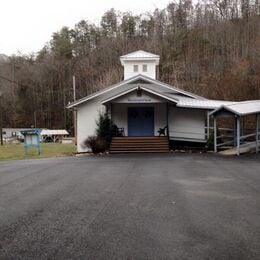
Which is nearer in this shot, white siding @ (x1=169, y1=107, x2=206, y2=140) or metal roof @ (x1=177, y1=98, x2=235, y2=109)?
metal roof @ (x1=177, y1=98, x2=235, y2=109)

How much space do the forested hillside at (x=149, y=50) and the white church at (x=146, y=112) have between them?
8.93 metres

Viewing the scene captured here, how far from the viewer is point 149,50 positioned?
53812 millimetres

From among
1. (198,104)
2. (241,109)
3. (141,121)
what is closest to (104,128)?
(141,121)

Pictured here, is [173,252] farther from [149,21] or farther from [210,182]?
[149,21]

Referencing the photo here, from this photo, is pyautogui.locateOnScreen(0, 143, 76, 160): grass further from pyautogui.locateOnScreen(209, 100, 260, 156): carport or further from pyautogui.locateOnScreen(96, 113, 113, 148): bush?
pyautogui.locateOnScreen(209, 100, 260, 156): carport

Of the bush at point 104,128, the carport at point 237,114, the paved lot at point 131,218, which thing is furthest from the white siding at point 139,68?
the paved lot at point 131,218

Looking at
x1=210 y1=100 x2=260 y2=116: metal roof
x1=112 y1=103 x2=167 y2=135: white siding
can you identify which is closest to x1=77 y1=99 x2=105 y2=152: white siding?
x1=112 y1=103 x2=167 y2=135: white siding

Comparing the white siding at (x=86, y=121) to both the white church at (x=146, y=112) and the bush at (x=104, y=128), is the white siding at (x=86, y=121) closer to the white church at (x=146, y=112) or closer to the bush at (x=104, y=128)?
the white church at (x=146, y=112)

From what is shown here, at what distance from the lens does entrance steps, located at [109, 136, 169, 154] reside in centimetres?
2092

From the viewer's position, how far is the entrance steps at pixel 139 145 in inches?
824

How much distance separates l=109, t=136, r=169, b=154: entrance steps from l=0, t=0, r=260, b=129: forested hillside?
11.6 meters

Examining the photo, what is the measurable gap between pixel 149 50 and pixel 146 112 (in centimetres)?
3142

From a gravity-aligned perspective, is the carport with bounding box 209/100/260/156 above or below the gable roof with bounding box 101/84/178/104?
→ below

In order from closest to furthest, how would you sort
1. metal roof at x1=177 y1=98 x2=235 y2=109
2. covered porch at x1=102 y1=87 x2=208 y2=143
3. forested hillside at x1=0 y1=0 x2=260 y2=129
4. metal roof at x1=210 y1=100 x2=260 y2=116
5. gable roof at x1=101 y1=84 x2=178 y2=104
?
metal roof at x1=210 y1=100 x2=260 y2=116 → metal roof at x1=177 y1=98 x2=235 y2=109 → gable roof at x1=101 y1=84 x2=178 y2=104 → covered porch at x1=102 y1=87 x2=208 y2=143 → forested hillside at x1=0 y1=0 x2=260 y2=129
